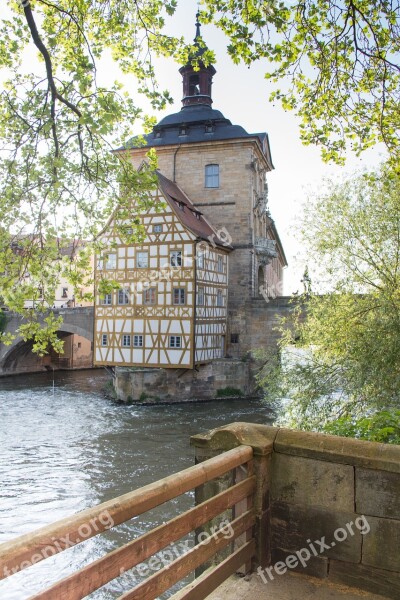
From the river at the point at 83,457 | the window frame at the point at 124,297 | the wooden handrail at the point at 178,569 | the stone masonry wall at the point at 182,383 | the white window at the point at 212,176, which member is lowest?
the river at the point at 83,457

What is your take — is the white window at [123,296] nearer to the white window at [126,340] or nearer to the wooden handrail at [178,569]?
the white window at [126,340]

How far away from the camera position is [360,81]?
4957 millimetres

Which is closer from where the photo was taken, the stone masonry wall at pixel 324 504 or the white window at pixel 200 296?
the stone masonry wall at pixel 324 504

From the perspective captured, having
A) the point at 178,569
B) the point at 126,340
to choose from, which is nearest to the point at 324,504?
the point at 178,569

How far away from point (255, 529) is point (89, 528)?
5.15ft

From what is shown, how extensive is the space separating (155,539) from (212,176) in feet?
83.0

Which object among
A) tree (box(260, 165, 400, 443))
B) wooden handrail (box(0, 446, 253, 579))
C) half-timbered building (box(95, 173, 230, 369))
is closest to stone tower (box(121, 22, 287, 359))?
half-timbered building (box(95, 173, 230, 369))

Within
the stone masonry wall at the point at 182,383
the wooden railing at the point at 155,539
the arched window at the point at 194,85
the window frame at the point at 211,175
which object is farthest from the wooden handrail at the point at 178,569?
the arched window at the point at 194,85

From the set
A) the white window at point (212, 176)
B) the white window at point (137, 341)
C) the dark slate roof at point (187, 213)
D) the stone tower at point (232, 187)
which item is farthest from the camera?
the white window at point (212, 176)

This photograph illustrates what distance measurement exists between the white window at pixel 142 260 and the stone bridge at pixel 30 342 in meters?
5.03

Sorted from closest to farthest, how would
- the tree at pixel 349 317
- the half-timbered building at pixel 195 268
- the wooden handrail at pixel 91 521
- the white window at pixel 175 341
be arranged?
the wooden handrail at pixel 91 521 → the tree at pixel 349 317 → the white window at pixel 175 341 → the half-timbered building at pixel 195 268

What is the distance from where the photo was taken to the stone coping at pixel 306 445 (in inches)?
117

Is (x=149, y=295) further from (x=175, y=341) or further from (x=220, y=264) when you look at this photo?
(x=220, y=264)

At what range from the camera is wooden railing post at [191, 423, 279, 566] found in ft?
10.3
